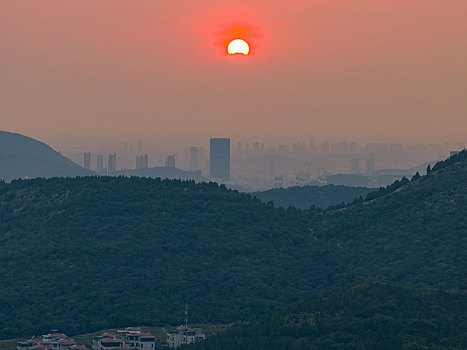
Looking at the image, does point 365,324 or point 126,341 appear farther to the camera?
point 126,341

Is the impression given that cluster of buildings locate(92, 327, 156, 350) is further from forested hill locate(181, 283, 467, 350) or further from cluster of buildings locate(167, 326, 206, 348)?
Result: forested hill locate(181, 283, 467, 350)

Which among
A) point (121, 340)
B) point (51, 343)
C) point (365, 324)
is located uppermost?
point (365, 324)

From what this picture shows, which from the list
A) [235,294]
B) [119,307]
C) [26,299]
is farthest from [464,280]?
[26,299]

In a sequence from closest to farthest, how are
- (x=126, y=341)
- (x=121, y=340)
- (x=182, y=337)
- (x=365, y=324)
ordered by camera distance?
(x=365, y=324) < (x=126, y=341) < (x=121, y=340) < (x=182, y=337)

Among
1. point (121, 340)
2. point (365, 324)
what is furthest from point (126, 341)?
point (365, 324)

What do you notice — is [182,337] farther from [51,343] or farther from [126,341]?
[51,343]

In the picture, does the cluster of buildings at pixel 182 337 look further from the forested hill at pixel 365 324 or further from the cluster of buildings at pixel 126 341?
the forested hill at pixel 365 324

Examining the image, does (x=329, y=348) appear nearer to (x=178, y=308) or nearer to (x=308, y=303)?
(x=308, y=303)

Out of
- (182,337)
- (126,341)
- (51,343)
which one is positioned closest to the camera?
(51,343)

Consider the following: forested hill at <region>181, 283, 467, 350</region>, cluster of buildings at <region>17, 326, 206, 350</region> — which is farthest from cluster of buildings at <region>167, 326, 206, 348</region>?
forested hill at <region>181, 283, 467, 350</region>
